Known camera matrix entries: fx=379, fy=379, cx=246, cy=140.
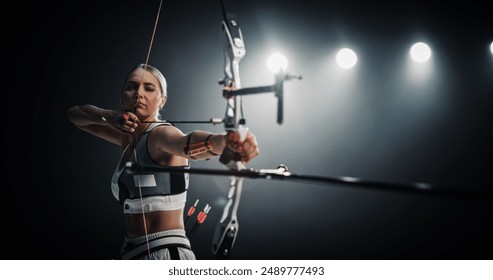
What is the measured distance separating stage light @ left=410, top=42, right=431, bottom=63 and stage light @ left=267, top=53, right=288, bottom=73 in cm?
95

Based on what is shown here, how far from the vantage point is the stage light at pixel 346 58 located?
2.93m

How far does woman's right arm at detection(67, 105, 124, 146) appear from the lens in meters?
1.93

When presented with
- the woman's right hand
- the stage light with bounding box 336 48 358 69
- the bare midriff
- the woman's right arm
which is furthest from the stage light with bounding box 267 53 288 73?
the bare midriff

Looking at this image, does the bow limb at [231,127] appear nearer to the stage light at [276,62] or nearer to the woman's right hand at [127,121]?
the woman's right hand at [127,121]

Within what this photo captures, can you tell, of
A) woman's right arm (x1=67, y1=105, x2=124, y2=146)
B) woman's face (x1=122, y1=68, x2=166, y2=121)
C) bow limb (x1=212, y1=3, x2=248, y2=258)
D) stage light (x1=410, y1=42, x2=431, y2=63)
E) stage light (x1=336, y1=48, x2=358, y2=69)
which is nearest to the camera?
bow limb (x1=212, y1=3, x2=248, y2=258)

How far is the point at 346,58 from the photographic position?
2.95 metres

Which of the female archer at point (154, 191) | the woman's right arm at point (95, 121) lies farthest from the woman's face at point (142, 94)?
the woman's right arm at point (95, 121)

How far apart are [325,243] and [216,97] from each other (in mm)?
1542

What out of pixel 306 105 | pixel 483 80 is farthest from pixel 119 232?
pixel 483 80

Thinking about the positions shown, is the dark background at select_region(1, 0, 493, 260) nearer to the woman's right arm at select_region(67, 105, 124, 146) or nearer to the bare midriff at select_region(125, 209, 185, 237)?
the woman's right arm at select_region(67, 105, 124, 146)

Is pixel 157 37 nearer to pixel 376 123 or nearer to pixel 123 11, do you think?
pixel 123 11

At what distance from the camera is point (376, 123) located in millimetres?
2996

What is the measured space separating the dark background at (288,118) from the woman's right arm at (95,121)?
6.1 inches

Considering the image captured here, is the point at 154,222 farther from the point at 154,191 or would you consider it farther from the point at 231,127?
the point at 231,127
